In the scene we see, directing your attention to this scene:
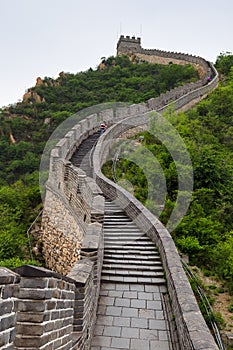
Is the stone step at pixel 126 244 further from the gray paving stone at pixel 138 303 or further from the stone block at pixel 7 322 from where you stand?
the stone block at pixel 7 322

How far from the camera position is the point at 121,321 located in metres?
5.64

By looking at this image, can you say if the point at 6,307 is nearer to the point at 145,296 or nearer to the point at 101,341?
the point at 101,341

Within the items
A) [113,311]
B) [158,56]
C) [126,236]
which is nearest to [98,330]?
[113,311]

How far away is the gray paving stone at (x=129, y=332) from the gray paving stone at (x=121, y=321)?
0.35 ft

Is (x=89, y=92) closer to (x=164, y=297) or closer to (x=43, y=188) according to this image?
(x=43, y=188)

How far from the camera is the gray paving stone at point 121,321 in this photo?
5.57 meters

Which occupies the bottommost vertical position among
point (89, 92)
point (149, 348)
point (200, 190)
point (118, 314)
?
point (149, 348)

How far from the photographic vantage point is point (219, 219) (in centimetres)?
1066

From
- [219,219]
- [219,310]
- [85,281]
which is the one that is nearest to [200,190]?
[219,219]

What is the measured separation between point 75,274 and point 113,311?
1.92 meters

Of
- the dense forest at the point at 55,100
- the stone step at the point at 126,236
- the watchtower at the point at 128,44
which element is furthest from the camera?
the watchtower at the point at 128,44

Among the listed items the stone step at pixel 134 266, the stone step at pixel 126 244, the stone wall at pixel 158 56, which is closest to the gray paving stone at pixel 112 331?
the stone step at pixel 134 266

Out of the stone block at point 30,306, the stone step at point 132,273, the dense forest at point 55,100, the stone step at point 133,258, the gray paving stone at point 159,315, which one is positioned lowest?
the stone block at point 30,306

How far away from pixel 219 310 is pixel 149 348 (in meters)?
2.43
